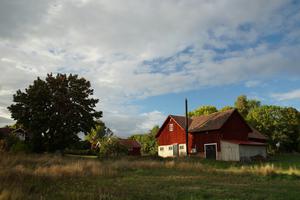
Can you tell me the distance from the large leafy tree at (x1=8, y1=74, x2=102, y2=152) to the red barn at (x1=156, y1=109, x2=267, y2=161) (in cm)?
1250

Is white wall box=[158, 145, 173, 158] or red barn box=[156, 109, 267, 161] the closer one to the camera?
red barn box=[156, 109, 267, 161]

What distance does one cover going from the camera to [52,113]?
1845 inches

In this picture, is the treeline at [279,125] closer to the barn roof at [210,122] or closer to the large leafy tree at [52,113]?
the barn roof at [210,122]

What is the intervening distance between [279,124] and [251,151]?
1135 inches

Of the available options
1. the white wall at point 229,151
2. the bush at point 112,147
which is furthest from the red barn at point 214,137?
the bush at point 112,147

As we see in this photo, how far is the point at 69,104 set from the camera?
156 ft

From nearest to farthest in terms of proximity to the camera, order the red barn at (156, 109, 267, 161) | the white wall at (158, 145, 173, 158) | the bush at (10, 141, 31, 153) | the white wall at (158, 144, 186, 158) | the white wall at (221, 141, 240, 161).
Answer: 1. the bush at (10, 141, 31, 153)
2. the white wall at (221, 141, 240, 161)
3. the red barn at (156, 109, 267, 161)
4. the white wall at (158, 144, 186, 158)
5. the white wall at (158, 145, 173, 158)

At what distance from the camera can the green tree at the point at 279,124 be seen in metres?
69.7

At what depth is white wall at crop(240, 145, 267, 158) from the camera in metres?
43.5

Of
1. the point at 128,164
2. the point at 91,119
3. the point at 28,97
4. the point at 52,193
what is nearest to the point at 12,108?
the point at 28,97

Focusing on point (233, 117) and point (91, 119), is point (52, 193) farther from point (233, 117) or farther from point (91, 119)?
point (233, 117)

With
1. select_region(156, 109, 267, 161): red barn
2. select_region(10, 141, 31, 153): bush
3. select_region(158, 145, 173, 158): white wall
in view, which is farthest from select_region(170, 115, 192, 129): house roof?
select_region(10, 141, 31, 153): bush

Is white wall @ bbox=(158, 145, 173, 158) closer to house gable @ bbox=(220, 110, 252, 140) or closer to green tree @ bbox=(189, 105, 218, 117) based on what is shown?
house gable @ bbox=(220, 110, 252, 140)

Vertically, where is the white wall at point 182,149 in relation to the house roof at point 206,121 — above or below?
below
